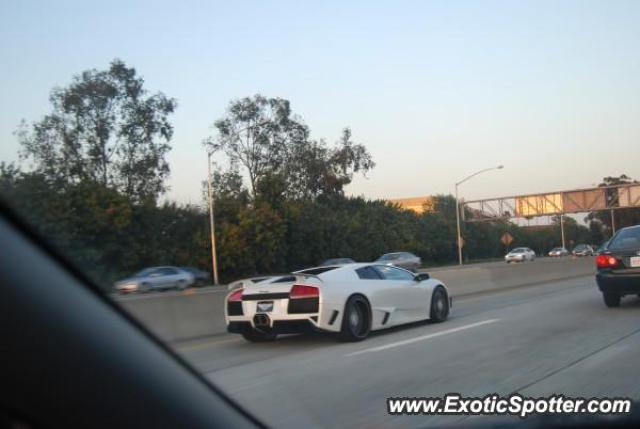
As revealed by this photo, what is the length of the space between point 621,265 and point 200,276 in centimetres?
3280

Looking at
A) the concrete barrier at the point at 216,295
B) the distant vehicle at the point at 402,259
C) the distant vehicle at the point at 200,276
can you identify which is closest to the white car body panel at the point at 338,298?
the concrete barrier at the point at 216,295

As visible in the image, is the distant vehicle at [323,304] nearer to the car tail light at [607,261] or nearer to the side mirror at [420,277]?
the side mirror at [420,277]

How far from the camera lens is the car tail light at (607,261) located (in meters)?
13.7

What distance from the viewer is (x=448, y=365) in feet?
28.7

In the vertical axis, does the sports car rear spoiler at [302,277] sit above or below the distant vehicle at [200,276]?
above

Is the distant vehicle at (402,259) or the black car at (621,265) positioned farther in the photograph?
the distant vehicle at (402,259)

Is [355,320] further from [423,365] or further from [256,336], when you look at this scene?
[423,365]

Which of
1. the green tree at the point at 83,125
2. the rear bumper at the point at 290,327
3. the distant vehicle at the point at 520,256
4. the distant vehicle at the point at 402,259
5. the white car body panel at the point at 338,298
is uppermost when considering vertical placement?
the green tree at the point at 83,125

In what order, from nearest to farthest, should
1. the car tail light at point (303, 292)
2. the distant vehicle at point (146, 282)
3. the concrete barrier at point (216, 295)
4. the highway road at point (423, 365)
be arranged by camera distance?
the distant vehicle at point (146, 282), the highway road at point (423, 365), the concrete barrier at point (216, 295), the car tail light at point (303, 292)

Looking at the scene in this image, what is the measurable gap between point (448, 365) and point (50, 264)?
7.27 metres

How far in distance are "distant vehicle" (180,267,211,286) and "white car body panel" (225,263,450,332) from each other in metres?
28.4

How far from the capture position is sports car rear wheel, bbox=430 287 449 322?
537 inches

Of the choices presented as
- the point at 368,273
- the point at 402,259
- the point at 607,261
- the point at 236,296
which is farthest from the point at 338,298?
A: the point at 402,259

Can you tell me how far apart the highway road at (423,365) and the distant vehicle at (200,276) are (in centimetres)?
2786
